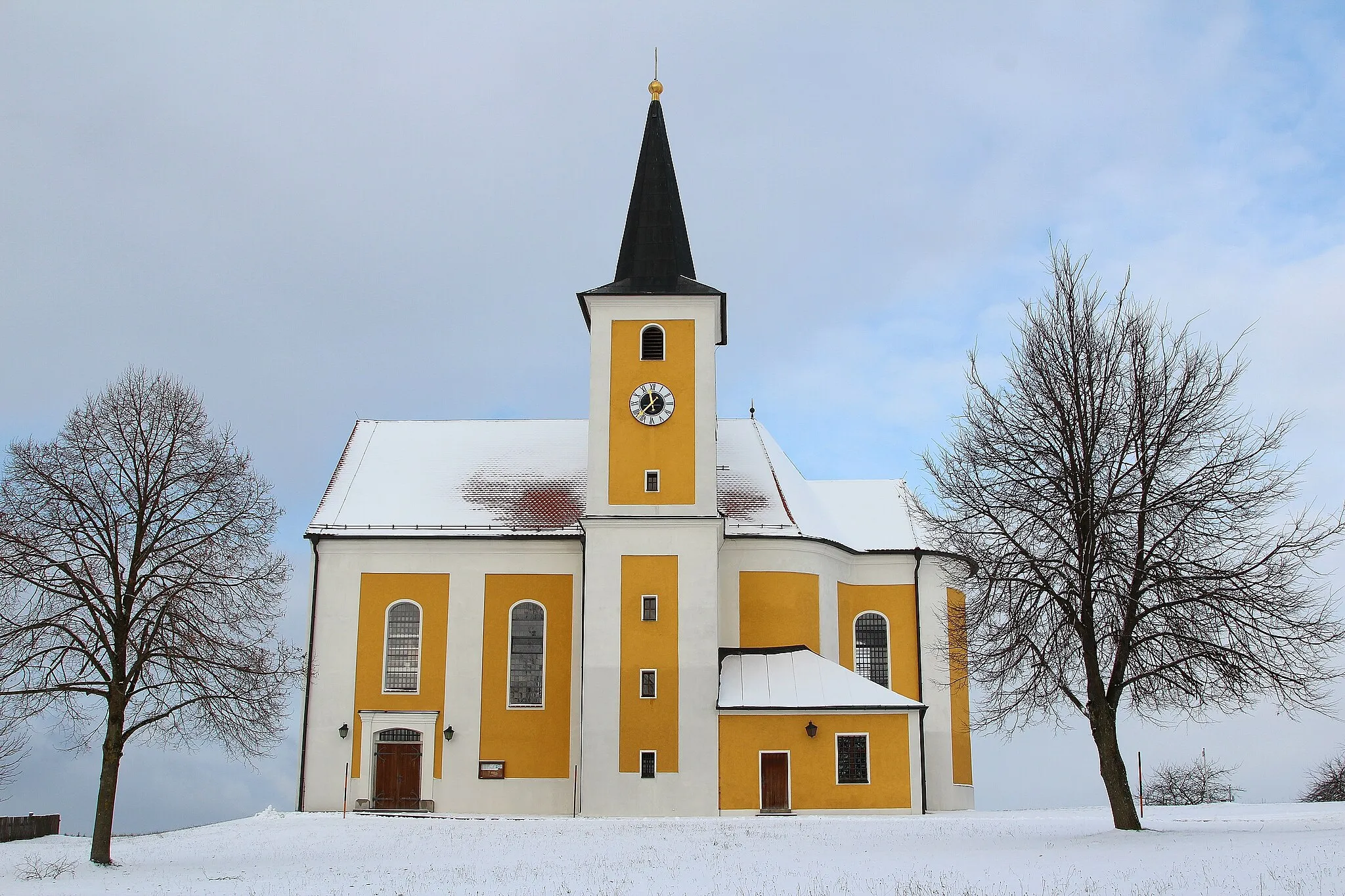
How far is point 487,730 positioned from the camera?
127ft

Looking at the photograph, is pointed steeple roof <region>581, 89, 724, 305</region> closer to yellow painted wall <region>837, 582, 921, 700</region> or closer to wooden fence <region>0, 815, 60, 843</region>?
yellow painted wall <region>837, 582, 921, 700</region>

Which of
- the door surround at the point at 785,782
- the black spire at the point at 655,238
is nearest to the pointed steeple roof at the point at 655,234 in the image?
the black spire at the point at 655,238

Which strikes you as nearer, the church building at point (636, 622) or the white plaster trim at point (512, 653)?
the church building at point (636, 622)

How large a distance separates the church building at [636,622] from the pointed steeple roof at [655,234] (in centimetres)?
8

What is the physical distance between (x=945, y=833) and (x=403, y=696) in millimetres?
18024

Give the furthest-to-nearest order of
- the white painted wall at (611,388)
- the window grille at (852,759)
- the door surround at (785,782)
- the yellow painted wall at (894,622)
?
the yellow painted wall at (894,622)
the white painted wall at (611,388)
the window grille at (852,759)
the door surround at (785,782)

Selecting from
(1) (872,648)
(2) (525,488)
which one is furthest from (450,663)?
(1) (872,648)

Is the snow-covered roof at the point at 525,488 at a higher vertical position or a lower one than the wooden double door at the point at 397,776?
higher

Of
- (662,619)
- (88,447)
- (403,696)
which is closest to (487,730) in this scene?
(403,696)

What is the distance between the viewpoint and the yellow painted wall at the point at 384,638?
1531 inches

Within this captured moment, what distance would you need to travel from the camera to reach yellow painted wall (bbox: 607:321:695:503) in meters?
38.0

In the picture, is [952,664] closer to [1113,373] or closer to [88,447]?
[1113,373]

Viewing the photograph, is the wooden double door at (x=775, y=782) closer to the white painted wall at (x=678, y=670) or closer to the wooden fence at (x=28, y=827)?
the white painted wall at (x=678, y=670)

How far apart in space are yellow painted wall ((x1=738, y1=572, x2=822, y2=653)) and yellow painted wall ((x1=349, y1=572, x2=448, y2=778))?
357 inches
